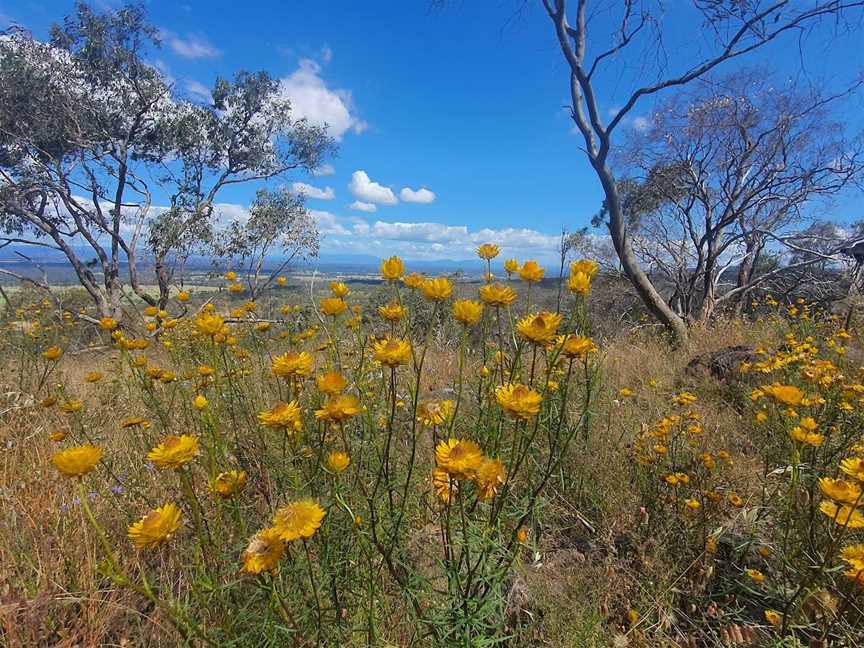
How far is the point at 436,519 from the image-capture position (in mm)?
1932

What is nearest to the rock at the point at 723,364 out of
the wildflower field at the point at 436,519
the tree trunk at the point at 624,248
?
the wildflower field at the point at 436,519

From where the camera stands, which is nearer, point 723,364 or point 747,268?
point 723,364

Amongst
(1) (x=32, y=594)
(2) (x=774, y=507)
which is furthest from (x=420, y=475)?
(2) (x=774, y=507)

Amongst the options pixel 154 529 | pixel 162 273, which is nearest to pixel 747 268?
pixel 154 529

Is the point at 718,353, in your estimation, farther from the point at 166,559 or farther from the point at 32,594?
the point at 32,594

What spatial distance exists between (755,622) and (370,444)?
1567 mm

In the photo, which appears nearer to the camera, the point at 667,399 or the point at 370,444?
the point at 370,444

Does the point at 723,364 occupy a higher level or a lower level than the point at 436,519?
higher

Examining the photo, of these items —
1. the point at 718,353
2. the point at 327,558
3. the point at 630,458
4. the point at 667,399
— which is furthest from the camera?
the point at 718,353

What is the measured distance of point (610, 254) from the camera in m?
13.5

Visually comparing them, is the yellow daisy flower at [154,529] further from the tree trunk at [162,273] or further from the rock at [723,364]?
the tree trunk at [162,273]

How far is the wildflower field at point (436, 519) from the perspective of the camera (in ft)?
3.79

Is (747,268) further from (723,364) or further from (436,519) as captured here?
(436,519)

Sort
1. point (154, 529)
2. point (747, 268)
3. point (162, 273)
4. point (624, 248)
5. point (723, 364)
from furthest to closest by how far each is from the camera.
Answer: point (162, 273) < point (747, 268) < point (624, 248) < point (723, 364) < point (154, 529)
